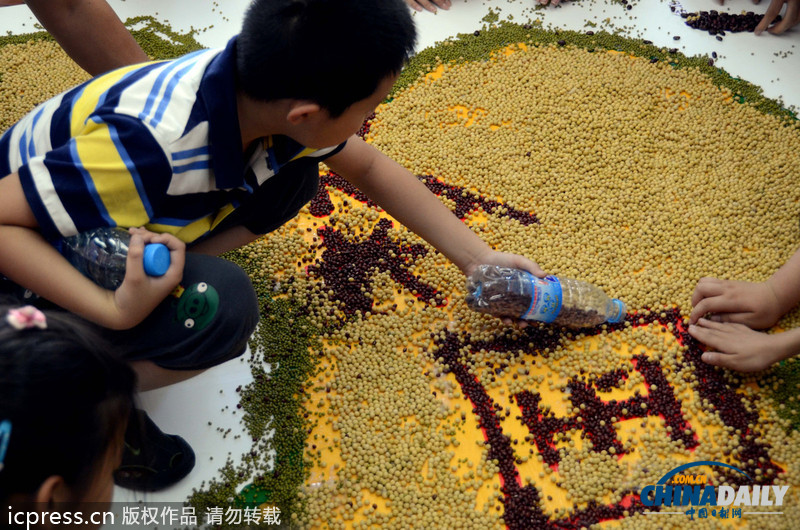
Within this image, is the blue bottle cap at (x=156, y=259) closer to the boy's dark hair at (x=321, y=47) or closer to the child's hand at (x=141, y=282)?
the child's hand at (x=141, y=282)

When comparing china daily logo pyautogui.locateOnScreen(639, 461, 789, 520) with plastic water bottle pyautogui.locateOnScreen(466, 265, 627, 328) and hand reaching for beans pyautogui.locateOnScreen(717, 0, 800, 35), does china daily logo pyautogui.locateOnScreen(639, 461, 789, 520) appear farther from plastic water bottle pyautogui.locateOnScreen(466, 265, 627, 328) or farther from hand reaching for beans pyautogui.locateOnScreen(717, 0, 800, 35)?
hand reaching for beans pyautogui.locateOnScreen(717, 0, 800, 35)

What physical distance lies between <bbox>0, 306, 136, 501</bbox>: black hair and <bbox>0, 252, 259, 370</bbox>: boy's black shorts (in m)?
0.24

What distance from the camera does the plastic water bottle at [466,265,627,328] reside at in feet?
5.10

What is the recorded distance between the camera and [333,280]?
1809mm

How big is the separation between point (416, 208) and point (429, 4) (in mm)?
1344

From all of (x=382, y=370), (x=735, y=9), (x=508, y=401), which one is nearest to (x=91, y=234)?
(x=382, y=370)

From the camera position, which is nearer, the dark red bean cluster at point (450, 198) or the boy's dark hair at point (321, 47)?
the boy's dark hair at point (321, 47)

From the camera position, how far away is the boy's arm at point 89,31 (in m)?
1.66

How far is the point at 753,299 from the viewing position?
62.7 inches

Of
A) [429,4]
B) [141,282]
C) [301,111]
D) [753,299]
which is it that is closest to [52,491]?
[141,282]

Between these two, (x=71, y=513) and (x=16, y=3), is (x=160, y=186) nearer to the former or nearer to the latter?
(x=71, y=513)

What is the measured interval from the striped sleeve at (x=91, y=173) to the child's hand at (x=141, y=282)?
0.08 metres

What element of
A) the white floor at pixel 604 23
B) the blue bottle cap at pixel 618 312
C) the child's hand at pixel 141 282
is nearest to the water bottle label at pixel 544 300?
the blue bottle cap at pixel 618 312

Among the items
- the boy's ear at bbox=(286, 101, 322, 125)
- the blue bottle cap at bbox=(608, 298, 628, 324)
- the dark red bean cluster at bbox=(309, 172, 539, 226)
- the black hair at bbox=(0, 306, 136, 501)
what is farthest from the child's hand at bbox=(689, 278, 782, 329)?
the black hair at bbox=(0, 306, 136, 501)
